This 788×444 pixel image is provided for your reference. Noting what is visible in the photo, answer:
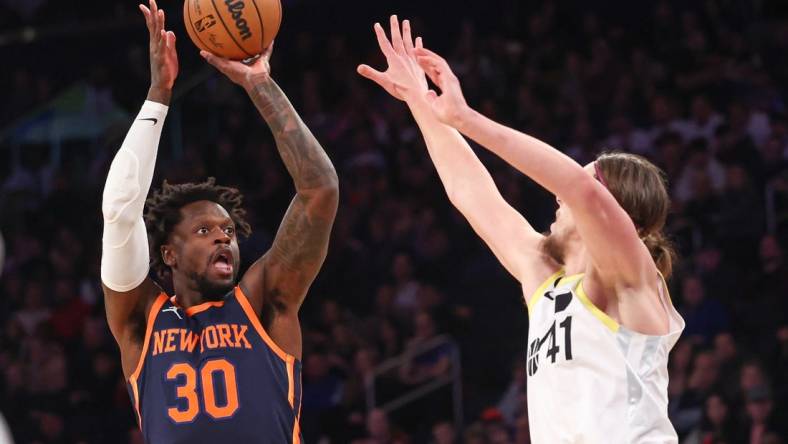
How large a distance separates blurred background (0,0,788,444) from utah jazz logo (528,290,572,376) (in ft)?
15.3

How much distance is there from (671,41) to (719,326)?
3227 mm

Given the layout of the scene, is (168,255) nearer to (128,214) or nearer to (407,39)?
(128,214)

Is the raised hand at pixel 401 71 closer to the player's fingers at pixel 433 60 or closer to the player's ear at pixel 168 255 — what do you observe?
the player's fingers at pixel 433 60

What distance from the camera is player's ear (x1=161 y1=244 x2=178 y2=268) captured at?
4387mm

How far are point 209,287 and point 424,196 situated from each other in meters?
6.89

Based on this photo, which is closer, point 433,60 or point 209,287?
point 433,60

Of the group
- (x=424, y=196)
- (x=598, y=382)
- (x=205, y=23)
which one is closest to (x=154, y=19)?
(x=205, y=23)

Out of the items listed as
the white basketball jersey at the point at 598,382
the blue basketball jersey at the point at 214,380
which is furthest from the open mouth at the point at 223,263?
the white basketball jersey at the point at 598,382

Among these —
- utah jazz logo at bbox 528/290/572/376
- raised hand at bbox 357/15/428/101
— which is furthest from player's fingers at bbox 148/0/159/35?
utah jazz logo at bbox 528/290/572/376

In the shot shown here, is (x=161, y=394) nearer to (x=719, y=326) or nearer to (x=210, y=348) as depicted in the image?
(x=210, y=348)

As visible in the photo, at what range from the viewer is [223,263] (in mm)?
4297

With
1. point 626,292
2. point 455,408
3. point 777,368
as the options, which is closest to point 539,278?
point 626,292

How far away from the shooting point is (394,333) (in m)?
10.1

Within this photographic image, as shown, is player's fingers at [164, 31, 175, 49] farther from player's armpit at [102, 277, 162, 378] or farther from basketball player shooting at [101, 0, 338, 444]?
player's armpit at [102, 277, 162, 378]
